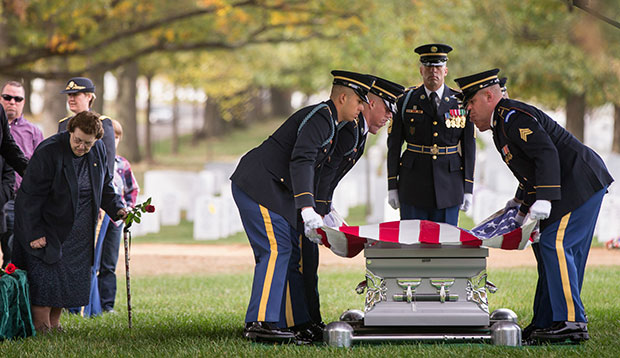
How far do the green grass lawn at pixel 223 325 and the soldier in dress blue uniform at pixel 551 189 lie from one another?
34 centimetres

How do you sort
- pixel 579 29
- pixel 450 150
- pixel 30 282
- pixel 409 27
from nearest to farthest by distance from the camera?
pixel 579 29 → pixel 30 282 → pixel 450 150 → pixel 409 27

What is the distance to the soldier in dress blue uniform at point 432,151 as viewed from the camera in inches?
319

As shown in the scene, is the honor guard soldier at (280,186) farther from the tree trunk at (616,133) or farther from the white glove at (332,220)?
the tree trunk at (616,133)

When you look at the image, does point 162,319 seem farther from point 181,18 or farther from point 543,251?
point 181,18

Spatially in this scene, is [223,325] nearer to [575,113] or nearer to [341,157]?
[341,157]

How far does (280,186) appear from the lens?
684cm

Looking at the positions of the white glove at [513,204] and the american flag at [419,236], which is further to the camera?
the white glove at [513,204]

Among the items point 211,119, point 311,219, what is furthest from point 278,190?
point 211,119

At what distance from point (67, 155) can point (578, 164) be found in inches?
147

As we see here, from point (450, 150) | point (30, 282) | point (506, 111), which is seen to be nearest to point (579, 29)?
point (506, 111)

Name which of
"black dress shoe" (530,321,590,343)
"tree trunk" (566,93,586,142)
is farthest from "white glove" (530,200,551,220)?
"tree trunk" (566,93,586,142)

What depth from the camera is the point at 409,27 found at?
22.5m

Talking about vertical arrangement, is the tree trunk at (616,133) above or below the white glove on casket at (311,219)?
above

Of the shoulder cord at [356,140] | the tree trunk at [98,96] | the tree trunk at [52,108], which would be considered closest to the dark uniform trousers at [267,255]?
the shoulder cord at [356,140]
